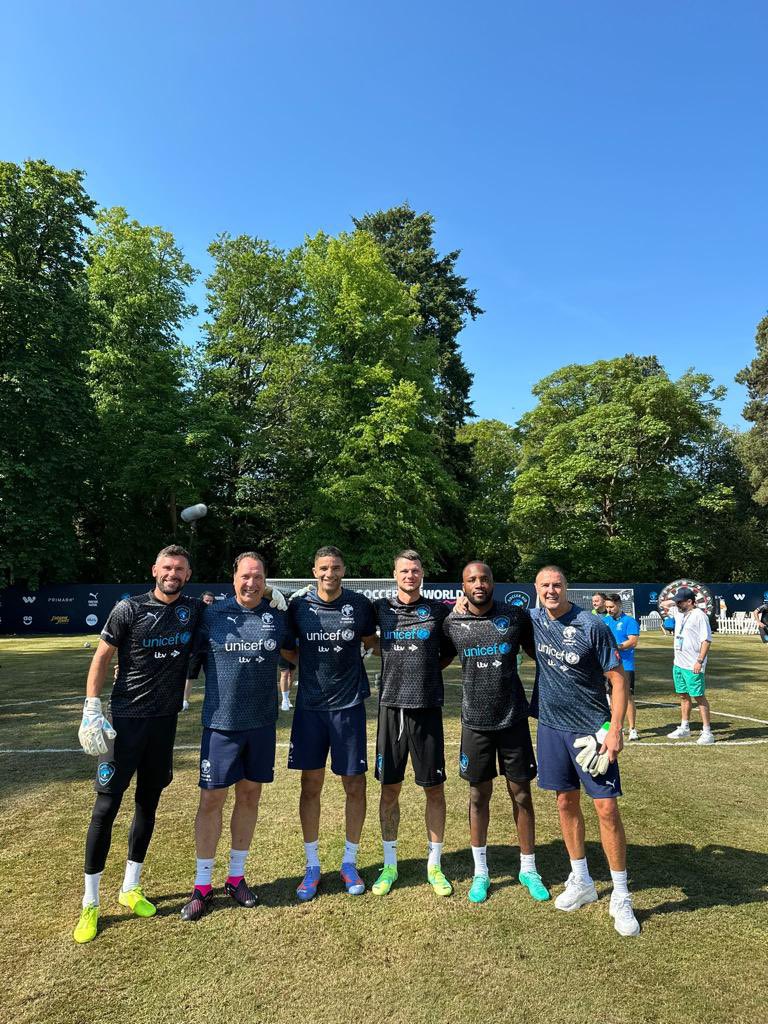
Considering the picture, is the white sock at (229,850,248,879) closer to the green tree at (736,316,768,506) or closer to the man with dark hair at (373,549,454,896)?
the man with dark hair at (373,549,454,896)

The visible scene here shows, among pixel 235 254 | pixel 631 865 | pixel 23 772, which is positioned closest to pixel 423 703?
pixel 631 865

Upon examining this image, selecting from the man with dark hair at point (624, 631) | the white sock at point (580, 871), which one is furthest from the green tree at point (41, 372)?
the white sock at point (580, 871)

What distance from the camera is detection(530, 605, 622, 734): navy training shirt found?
3850mm

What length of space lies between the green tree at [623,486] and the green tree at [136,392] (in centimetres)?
2009

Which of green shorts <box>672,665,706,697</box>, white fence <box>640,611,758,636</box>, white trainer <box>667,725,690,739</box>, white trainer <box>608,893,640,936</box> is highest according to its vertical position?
green shorts <box>672,665,706,697</box>

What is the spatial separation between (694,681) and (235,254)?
31527mm

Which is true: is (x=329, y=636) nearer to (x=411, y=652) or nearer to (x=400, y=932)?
(x=411, y=652)

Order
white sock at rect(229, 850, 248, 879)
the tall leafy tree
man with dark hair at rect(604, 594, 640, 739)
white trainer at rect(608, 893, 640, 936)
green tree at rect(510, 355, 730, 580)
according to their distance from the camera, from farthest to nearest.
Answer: green tree at rect(510, 355, 730, 580) < the tall leafy tree < man with dark hair at rect(604, 594, 640, 739) < white sock at rect(229, 850, 248, 879) < white trainer at rect(608, 893, 640, 936)

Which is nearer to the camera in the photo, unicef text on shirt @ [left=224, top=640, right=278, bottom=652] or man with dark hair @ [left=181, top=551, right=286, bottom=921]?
man with dark hair @ [left=181, top=551, right=286, bottom=921]

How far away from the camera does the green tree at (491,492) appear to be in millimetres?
38156

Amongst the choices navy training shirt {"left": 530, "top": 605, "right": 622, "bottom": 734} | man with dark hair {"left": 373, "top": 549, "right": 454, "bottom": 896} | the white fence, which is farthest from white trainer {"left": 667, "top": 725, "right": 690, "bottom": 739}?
the white fence

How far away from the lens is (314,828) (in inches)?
163

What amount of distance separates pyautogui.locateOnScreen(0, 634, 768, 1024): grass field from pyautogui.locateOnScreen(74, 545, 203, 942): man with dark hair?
18.1 inches

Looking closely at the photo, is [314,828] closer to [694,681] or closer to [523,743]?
[523,743]
